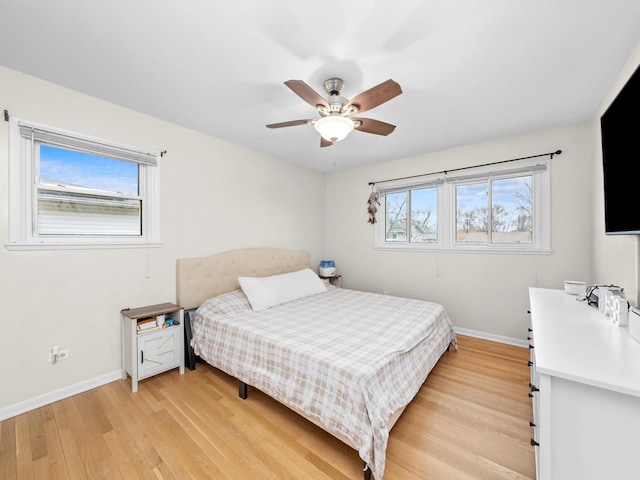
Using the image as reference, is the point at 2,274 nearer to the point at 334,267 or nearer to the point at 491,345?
the point at 334,267

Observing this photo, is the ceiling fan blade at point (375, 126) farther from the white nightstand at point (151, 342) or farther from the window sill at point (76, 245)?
the white nightstand at point (151, 342)

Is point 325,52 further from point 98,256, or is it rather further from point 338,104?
point 98,256

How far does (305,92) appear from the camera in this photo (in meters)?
1.69

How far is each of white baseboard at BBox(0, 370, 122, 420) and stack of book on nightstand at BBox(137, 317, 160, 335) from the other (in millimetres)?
536

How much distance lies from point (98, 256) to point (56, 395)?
3.70 ft

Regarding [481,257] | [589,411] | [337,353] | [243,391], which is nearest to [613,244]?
[481,257]

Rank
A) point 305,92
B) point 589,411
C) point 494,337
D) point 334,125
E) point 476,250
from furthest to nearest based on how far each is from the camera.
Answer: point 476,250, point 494,337, point 334,125, point 305,92, point 589,411

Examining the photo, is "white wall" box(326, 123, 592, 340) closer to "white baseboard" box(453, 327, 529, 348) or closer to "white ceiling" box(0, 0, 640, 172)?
"white baseboard" box(453, 327, 529, 348)

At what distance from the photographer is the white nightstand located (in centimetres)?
229

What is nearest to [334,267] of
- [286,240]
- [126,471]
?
[286,240]

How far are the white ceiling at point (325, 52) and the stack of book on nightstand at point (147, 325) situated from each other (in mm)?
1970

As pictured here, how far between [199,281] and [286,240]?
151cm

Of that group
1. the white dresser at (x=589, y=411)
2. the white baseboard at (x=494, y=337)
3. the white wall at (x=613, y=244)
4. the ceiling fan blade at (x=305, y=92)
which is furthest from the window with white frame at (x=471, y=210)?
the ceiling fan blade at (x=305, y=92)

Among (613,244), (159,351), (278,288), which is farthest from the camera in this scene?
(278,288)
